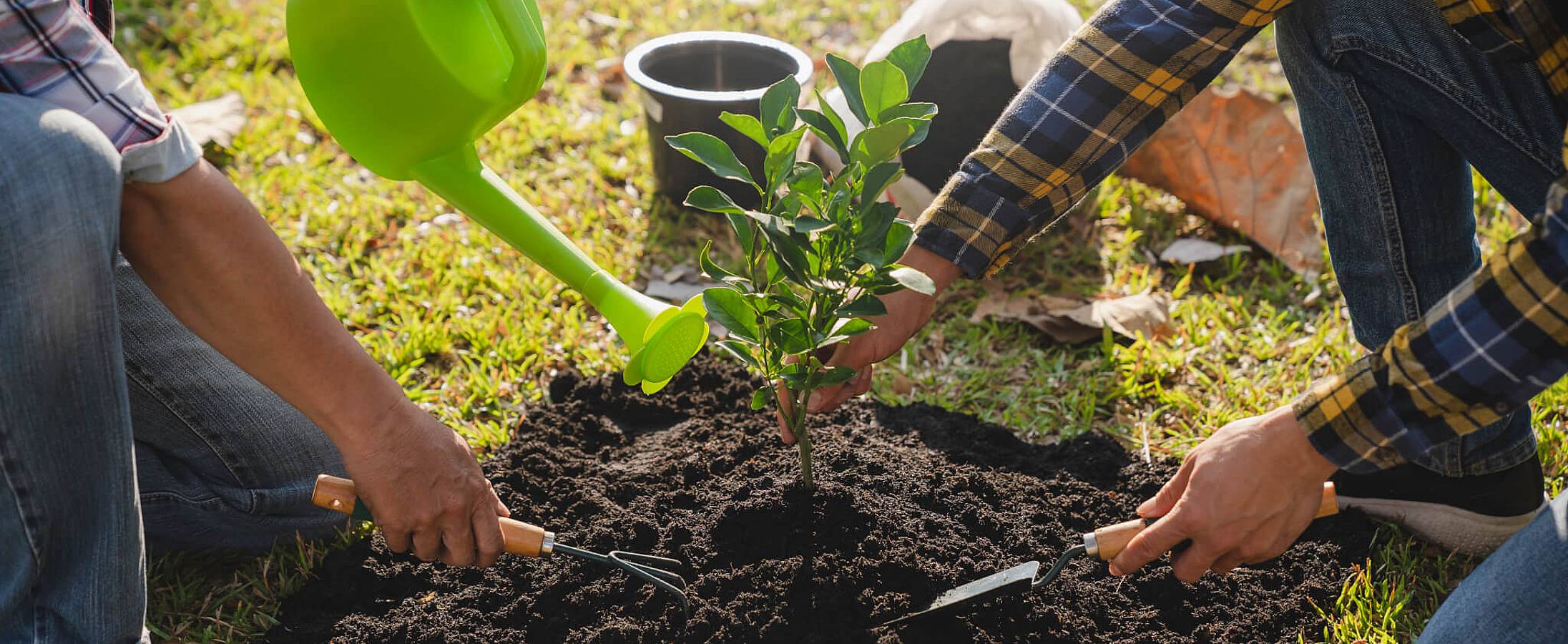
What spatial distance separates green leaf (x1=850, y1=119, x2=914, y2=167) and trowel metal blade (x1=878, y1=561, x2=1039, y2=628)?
67 centimetres

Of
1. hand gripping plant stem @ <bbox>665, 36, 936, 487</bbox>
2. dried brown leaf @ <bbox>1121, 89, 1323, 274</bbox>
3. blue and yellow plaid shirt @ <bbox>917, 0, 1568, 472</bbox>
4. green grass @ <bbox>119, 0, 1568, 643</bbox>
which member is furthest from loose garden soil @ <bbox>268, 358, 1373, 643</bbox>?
dried brown leaf @ <bbox>1121, 89, 1323, 274</bbox>

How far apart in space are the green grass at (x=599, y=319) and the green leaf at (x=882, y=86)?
116 centimetres

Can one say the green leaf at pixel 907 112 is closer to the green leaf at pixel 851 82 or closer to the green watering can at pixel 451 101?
the green leaf at pixel 851 82

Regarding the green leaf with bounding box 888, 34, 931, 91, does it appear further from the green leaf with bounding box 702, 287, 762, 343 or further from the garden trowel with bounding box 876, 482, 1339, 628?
the garden trowel with bounding box 876, 482, 1339, 628

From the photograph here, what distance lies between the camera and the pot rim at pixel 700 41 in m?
2.79

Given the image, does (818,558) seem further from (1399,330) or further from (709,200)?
(1399,330)

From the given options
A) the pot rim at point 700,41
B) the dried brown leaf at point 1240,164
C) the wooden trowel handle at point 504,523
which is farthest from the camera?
the dried brown leaf at point 1240,164

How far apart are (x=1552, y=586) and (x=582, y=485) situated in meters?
1.52

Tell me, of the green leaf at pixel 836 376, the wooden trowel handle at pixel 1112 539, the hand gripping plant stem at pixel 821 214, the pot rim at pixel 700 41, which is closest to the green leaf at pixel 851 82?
the hand gripping plant stem at pixel 821 214

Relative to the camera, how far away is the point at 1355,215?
1.99 metres

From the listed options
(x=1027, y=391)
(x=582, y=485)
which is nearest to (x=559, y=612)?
(x=582, y=485)

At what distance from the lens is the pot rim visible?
2.79 meters

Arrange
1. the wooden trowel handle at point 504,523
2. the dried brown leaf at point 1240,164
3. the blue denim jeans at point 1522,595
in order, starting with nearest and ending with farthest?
the blue denim jeans at point 1522,595 < the wooden trowel handle at point 504,523 < the dried brown leaf at point 1240,164

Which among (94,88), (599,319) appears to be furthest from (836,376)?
(599,319)
